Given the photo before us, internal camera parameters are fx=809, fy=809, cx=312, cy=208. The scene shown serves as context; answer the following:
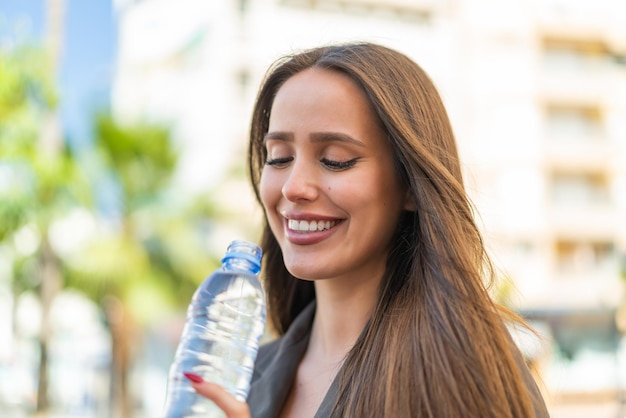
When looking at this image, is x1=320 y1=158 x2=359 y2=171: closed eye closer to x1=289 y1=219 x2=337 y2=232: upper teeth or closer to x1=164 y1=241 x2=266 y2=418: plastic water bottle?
x1=289 y1=219 x2=337 y2=232: upper teeth

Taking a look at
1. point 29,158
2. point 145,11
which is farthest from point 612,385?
point 145,11

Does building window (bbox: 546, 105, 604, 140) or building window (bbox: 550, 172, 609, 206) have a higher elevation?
A: building window (bbox: 546, 105, 604, 140)

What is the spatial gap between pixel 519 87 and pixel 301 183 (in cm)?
2883

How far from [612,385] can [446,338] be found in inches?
953

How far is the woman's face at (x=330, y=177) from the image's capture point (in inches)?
67.0

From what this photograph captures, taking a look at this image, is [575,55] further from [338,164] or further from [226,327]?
[338,164]

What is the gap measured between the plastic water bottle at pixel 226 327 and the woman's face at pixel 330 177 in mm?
123

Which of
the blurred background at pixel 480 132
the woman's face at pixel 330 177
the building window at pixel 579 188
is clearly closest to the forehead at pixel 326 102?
the woman's face at pixel 330 177

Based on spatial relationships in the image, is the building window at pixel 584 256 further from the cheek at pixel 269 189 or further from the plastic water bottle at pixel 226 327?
the cheek at pixel 269 189

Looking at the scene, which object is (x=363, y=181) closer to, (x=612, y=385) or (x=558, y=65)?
(x=612, y=385)

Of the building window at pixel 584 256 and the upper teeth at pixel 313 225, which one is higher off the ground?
the upper teeth at pixel 313 225

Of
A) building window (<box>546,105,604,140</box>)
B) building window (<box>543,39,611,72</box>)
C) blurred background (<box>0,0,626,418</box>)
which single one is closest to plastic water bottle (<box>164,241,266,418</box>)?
blurred background (<box>0,0,626,418</box>)

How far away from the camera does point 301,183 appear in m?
1.70

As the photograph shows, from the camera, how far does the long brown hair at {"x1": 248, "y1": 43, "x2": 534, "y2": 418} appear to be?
1.49 meters
